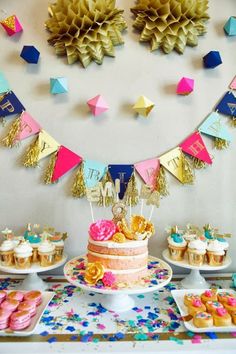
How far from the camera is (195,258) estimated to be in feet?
4.63

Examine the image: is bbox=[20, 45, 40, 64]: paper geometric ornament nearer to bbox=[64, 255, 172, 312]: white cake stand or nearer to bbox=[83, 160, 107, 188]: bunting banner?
bbox=[83, 160, 107, 188]: bunting banner

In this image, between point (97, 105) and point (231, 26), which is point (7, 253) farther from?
point (231, 26)

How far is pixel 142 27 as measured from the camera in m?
1.57

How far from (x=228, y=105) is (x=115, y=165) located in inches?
25.3

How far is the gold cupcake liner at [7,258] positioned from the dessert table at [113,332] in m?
0.25

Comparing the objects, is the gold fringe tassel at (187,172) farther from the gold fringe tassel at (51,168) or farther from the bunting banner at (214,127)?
the gold fringe tassel at (51,168)

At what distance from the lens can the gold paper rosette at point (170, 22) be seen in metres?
1.50

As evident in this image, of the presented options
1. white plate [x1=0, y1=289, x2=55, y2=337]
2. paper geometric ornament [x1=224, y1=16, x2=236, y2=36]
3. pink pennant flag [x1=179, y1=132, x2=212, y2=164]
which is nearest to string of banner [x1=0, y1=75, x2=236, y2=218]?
pink pennant flag [x1=179, y1=132, x2=212, y2=164]


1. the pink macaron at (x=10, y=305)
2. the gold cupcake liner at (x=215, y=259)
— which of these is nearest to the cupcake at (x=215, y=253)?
A: the gold cupcake liner at (x=215, y=259)

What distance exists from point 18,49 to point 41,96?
0.87 ft

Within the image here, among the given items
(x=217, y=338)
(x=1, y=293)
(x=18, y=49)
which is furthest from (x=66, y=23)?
(x=217, y=338)

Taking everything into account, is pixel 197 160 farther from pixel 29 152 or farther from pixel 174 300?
pixel 29 152

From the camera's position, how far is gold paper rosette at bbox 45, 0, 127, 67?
148 cm

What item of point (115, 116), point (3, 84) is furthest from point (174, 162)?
point (3, 84)
